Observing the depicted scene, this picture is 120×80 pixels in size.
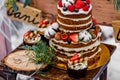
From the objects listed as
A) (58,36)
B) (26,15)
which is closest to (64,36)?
(58,36)

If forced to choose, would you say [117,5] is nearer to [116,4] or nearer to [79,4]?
[116,4]

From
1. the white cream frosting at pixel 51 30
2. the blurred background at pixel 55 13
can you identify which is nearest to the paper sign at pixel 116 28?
the blurred background at pixel 55 13

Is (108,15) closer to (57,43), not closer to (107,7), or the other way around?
(107,7)

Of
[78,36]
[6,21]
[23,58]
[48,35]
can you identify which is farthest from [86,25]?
[6,21]

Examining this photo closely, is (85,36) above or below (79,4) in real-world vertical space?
below

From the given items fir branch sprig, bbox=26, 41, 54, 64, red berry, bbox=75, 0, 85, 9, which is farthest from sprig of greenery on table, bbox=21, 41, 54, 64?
red berry, bbox=75, 0, 85, 9

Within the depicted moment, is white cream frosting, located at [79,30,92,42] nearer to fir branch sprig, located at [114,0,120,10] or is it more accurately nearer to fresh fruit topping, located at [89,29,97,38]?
fresh fruit topping, located at [89,29,97,38]
